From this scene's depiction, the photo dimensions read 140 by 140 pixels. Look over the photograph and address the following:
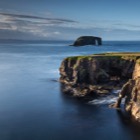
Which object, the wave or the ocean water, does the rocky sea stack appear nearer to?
the ocean water

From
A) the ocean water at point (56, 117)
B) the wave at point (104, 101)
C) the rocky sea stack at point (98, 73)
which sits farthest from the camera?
the rocky sea stack at point (98, 73)

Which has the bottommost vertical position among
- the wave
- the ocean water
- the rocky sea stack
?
the ocean water

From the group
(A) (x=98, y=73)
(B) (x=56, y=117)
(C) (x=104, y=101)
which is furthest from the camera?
(A) (x=98, y=73)

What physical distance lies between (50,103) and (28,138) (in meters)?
30.1

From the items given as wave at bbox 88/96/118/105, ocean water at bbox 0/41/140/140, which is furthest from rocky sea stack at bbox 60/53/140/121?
wave at bbox 88/96/118/105

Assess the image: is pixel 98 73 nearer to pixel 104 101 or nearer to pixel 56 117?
pixel 104 101

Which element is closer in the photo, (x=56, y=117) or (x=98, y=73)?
(x=56, y=117)

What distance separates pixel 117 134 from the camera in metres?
68.9

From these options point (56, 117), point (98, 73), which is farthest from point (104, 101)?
point (98, 73)

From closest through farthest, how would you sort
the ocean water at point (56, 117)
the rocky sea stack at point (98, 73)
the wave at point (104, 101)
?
1. the ocean water at point (56, 117)
2. the wave at point (104, 101)
3. the rocky sea stack at point (98, 73)

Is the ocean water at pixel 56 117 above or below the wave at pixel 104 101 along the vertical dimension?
below

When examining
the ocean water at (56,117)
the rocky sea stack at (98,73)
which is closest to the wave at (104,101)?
the ocean water at (56,117)

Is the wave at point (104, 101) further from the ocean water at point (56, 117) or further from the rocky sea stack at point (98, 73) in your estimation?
the rocky sea stack at point (98, 73)

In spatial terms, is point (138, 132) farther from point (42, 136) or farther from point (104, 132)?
point (42, 136)
